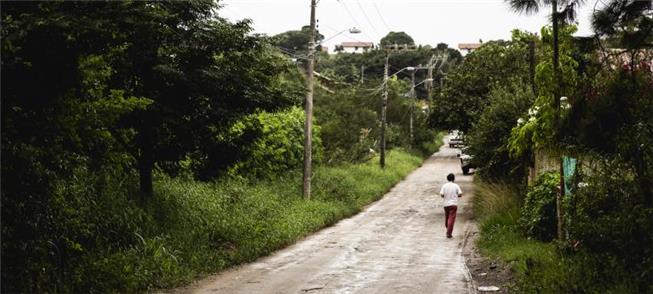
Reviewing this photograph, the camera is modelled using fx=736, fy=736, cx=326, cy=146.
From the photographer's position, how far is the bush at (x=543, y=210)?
15.1 m

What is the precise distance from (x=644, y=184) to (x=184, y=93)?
8.51 meters

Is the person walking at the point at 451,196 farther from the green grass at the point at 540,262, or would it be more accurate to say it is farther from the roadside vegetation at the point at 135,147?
the roadside vegetation at the point at 135,147

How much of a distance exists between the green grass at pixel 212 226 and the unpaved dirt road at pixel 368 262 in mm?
417

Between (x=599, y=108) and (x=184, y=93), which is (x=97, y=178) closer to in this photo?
(x=184, y=93)

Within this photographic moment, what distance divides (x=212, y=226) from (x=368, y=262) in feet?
11.2

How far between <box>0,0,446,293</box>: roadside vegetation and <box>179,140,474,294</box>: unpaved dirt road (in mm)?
627

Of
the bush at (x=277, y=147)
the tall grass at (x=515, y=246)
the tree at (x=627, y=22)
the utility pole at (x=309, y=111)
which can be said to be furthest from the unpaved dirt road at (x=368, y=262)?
the tree at (x=627, y=22)

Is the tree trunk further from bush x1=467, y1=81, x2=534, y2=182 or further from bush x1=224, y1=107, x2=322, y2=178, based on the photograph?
bush x1=467, y1=81, x2=534, y2=182

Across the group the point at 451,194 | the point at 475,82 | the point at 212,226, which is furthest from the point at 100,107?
the point at 475,82

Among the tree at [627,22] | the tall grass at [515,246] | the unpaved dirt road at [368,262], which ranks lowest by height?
the unpaved dirt road at [368,262]

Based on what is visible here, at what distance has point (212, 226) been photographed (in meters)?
15.7

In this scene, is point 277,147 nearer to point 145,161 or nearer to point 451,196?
point 451,196

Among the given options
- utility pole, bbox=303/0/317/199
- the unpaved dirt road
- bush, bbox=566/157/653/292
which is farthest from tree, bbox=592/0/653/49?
utility pole, bbox=303/0/317/199

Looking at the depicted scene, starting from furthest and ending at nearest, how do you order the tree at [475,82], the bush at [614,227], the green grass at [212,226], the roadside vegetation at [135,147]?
1. the tree at [475,82]
2. the green grass at [212,226]
3. the bush at [614,227]
4. the roadside vegetation at [135,147]
